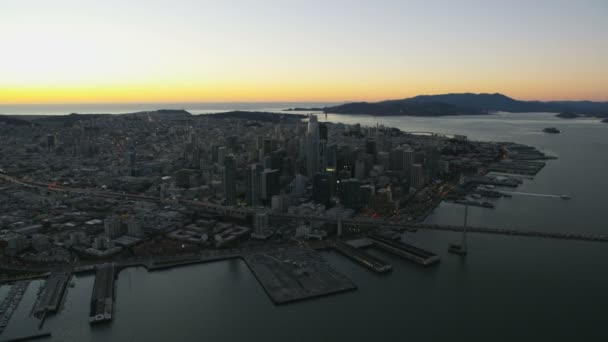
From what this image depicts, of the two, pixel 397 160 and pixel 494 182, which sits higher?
pixel 397 160

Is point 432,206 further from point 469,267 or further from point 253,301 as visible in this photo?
point 253,301

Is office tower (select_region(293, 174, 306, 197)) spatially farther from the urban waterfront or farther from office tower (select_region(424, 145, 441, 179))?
office tower (select_region(424, 145, 441, 179))

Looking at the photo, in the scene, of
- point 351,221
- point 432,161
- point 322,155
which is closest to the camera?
point 351,221

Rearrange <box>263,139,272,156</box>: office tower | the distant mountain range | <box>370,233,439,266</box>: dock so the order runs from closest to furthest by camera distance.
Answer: <box>370,233,439,266</box>: dock < <box>263,139,272,156</box>: office tower < the distant mountain range

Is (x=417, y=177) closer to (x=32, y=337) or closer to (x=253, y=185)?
(x=253, y=185)

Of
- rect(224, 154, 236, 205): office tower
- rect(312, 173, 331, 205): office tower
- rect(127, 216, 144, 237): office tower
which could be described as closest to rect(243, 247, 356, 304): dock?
rect(127, 216, 144, 237): office tower

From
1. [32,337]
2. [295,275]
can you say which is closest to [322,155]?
[295,275]

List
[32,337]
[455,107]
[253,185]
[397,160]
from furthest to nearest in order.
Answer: [455,107], [397,160], [253,185], [32,337]
